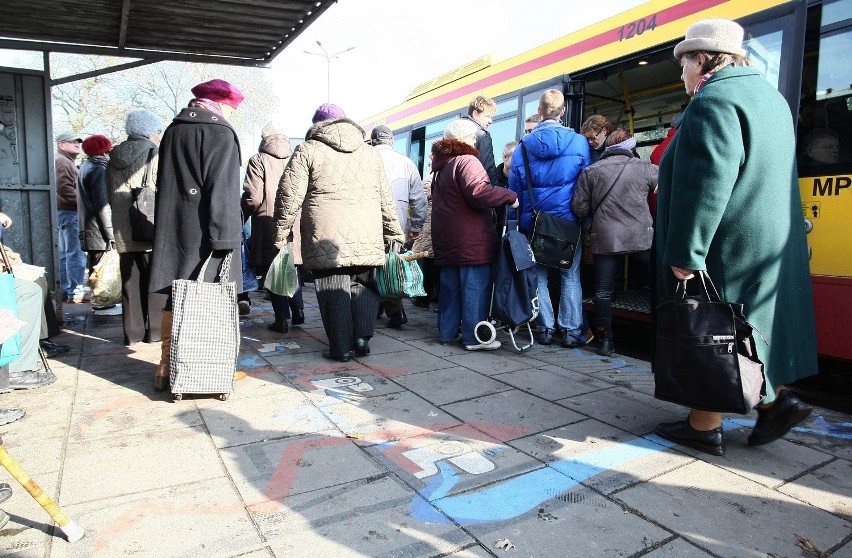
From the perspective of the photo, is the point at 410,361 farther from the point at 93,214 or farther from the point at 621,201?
the point at 93,214

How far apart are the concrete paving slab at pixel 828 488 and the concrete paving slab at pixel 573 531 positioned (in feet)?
2.48

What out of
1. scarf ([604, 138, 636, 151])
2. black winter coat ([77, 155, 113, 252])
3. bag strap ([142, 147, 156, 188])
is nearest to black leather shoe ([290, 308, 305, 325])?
bag strap ([142, 147, 156, 188])

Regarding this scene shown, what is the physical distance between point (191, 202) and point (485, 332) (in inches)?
102

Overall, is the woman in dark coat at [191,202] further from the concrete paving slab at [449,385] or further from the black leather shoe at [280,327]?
the black leather shoe at [280,327]

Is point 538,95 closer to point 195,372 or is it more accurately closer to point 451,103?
point 451,103

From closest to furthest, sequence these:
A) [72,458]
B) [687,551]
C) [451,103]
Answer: [687,551]
[72,458]
[451,103]

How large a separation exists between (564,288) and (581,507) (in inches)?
116

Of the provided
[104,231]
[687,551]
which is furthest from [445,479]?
[104,231]

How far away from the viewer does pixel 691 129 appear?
2576mm

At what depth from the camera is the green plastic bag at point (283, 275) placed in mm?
4551

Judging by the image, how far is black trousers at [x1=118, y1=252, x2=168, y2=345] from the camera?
4793mm

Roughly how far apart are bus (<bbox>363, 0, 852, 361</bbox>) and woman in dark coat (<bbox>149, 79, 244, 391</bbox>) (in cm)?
331

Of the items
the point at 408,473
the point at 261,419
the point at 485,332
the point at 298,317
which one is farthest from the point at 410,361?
the point at 408,473

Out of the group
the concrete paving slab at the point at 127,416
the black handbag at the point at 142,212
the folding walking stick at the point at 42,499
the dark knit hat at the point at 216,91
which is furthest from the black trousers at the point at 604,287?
the folding walking stick at the point at 42,499
